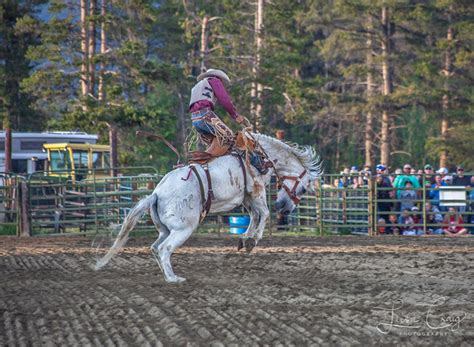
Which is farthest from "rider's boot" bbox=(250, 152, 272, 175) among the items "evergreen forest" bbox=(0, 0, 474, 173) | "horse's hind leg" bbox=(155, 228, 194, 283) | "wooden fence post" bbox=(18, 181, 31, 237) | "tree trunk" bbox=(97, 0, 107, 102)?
"tree trunk" bbox=(97, 0, 107, 102)

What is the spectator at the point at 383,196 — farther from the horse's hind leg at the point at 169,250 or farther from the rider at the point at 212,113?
the horse's hind leg at the point at 169,250

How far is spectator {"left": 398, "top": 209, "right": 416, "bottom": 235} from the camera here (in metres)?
19.2

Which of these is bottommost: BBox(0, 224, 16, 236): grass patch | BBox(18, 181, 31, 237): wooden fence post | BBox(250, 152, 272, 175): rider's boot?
BBox(0, 224, 16, 236): grass patch

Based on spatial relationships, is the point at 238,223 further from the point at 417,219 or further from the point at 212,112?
the point at 212,112

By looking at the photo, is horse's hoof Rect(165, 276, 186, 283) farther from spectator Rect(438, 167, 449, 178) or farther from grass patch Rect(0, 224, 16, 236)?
grass patch Rect(0, 224, 16, 236)

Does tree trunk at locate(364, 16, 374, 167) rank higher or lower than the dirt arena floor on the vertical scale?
higher

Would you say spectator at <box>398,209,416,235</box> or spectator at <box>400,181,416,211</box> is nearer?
spectator at <box>398,209,416,235</box>

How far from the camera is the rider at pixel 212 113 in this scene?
35.9 ft

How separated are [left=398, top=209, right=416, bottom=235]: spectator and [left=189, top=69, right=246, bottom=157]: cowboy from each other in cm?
869

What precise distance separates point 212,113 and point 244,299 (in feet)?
9.80

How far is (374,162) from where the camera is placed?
4184cm

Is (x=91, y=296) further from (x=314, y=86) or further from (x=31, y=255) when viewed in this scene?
(x=314, y=86)

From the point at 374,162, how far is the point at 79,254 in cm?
2891

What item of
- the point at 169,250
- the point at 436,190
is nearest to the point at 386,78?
the point at 436,190
